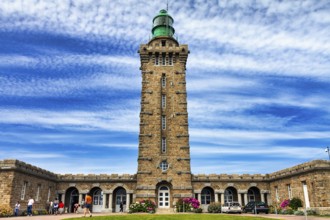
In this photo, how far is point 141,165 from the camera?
3478 cm

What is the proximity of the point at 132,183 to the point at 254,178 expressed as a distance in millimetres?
16026

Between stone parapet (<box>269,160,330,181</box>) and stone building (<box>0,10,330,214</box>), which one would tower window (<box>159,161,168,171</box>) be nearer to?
stone building (<box>0,10,330,214</box>)

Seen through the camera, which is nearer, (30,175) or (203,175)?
(30,175)

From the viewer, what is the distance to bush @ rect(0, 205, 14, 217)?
24344 millimetres

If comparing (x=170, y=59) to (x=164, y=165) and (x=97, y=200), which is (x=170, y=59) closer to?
(x=164, y=165)

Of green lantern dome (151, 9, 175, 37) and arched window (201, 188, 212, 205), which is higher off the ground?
green lantern dome (151, 9, 175, 37)

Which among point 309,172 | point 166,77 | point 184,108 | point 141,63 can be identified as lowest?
point 309,172

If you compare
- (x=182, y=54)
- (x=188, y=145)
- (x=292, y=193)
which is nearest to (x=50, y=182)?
(x=188, y=145)

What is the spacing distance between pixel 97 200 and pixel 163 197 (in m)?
9.46

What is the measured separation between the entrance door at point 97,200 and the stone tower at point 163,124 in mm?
6982

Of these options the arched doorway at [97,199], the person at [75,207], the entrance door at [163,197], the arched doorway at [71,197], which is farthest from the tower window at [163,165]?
the arched doorway at [71,197]

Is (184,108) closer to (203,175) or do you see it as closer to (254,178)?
(203,175)

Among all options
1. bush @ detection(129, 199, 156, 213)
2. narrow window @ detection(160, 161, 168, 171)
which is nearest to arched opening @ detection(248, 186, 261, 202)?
narrow window @ detection(160, 161, 168, 171)

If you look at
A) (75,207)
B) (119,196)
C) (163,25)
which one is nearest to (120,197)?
(119,196)
